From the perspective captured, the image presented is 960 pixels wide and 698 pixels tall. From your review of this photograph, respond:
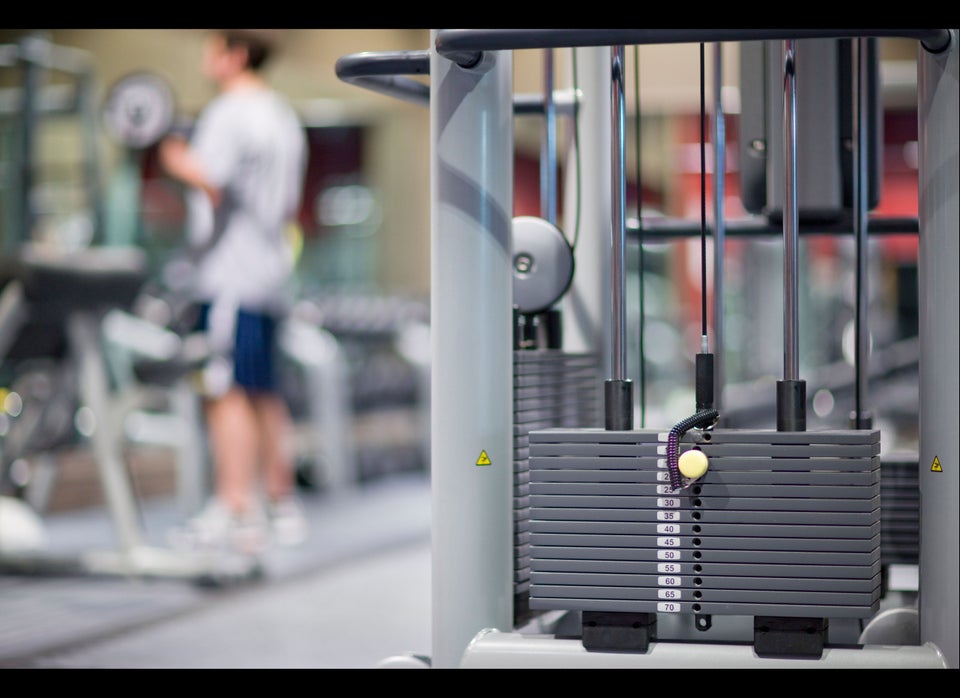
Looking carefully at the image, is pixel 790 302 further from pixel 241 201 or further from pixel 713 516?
pixel 241 201

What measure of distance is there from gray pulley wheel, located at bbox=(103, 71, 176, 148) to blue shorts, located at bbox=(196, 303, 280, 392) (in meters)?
0.70

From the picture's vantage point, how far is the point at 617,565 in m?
1.47

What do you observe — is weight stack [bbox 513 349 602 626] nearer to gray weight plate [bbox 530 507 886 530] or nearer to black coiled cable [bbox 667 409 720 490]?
gray weight plate [bbox 530 507 886 530]

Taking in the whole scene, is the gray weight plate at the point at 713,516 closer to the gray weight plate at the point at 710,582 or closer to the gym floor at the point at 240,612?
the gray weight plate at the point at 710,582

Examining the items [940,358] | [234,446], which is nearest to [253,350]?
[234,446]

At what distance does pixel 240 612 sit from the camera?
2949mm

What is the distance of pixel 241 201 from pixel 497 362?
251cm

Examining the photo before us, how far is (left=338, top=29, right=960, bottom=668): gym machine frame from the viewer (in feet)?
4.70

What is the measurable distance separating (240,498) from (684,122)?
32.9 feet

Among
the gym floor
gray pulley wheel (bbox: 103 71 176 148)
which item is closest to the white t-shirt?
gray pulley wheel (bbox: 103 71 176 148)

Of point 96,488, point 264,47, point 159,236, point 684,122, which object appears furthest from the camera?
point 684,122
